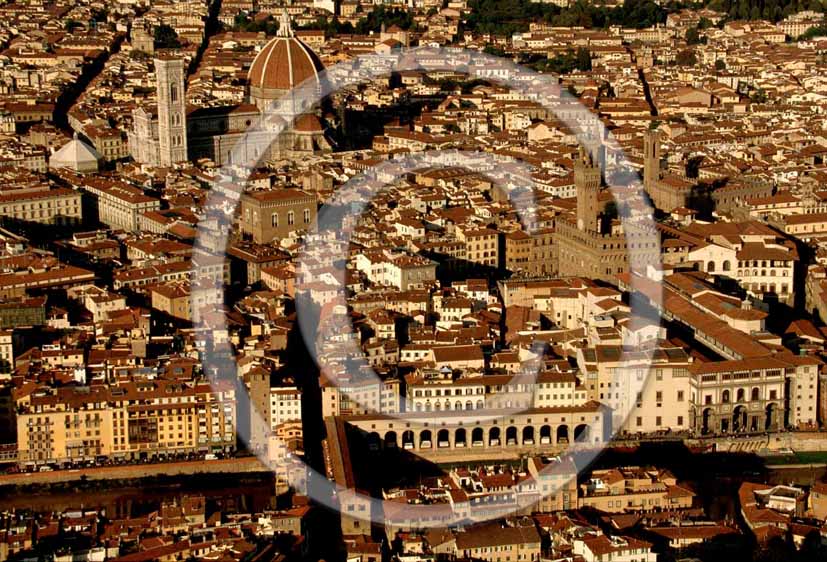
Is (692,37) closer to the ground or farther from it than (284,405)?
farther from it

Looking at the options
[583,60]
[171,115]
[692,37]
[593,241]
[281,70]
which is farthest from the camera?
[692,37]

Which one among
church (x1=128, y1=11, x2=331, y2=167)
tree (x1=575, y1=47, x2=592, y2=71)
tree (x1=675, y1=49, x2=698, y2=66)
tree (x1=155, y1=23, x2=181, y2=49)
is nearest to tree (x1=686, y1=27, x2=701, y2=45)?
tree (x1=675, y1=49, x2=698, y2=66)

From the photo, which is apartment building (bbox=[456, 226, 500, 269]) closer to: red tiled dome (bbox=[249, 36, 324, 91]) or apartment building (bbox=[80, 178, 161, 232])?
apartment building (bbox=[80, 178, 161, 232])

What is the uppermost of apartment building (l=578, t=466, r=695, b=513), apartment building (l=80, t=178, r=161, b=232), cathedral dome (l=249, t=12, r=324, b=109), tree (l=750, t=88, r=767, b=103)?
cathedral dome (l=249, t=12, r=324, b=109)

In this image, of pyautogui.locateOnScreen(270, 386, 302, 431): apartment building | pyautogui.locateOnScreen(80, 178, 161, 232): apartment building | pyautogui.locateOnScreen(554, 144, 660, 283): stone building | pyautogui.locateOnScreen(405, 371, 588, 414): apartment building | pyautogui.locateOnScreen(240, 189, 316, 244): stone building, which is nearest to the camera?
pyautogui.locateOnScreen(270, 386, 302, 431): apartment building

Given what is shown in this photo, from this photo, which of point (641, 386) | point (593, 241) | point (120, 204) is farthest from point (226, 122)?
point (641, 386)

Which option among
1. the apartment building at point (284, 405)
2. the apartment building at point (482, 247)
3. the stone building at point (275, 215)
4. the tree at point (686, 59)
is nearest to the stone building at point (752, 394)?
the apartment building at point (284, 405)

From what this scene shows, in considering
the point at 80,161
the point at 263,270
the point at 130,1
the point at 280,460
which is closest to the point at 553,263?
the point at 263,270

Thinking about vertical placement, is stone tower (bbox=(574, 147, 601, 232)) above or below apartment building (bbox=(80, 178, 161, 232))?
above

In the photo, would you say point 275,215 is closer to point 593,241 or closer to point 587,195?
point 587,195
